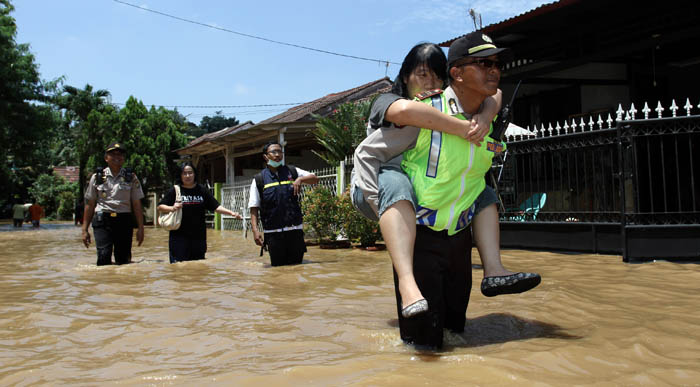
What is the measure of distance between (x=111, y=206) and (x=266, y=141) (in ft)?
39.2

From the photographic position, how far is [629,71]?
11.7 meters

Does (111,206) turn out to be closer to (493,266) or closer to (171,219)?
(171,219)

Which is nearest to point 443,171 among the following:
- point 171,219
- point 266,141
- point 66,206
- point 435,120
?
point 435,120

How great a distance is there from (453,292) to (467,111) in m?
0.94

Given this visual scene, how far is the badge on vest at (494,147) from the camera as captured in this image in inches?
108

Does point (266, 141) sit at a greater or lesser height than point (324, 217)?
greater

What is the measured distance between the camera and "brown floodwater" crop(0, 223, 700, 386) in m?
2.32

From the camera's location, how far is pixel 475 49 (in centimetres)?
264

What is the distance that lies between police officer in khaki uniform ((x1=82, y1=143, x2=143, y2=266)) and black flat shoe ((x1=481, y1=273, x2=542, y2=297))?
5.73m

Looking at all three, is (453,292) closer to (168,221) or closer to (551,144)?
(168,221)

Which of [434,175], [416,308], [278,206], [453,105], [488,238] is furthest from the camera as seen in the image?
[278,206]

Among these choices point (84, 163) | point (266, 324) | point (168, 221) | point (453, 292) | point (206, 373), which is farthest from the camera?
point (84, 163)

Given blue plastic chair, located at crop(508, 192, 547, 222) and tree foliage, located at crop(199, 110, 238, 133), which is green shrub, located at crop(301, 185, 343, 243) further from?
tree foliage, located at crop(199, 110, 238, 133)

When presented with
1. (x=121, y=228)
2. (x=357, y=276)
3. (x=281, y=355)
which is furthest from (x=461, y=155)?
(x=121, y=228)
